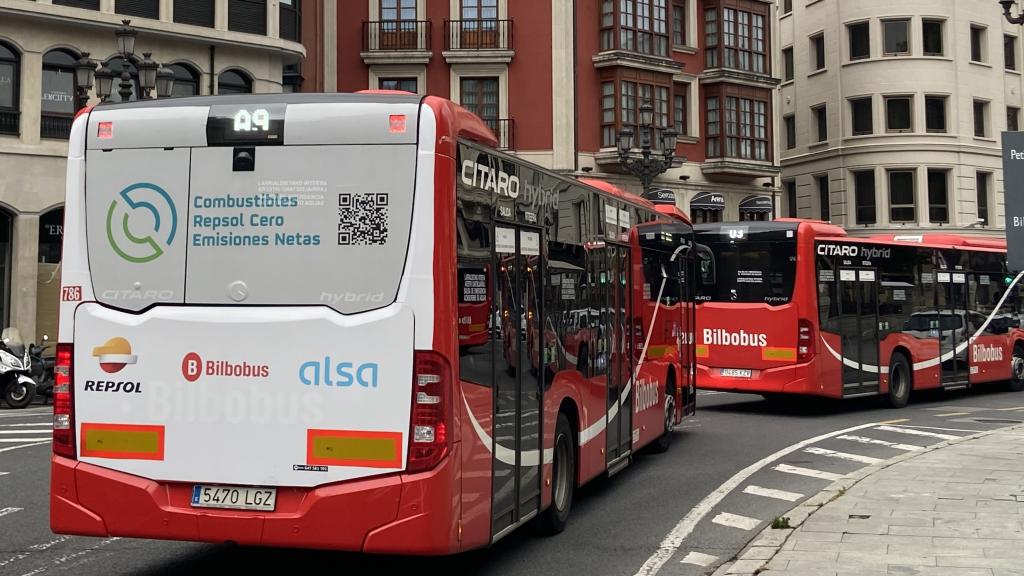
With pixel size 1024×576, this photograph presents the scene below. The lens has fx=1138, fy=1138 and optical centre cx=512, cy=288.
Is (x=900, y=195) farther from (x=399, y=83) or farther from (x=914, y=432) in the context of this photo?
(x=914, y=432)

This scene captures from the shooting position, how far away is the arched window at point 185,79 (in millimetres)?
30625

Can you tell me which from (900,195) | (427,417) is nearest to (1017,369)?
(427,417)

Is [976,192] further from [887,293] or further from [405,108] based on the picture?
[405,108]

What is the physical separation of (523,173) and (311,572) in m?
3.04

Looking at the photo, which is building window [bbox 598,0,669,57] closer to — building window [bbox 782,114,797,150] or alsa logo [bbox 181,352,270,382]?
building window [bbox 782,114,797,150]

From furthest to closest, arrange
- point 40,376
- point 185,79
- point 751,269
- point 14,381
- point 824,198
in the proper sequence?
point 824,198, point 185,79, point 40,376, point 14,381, point 751,269

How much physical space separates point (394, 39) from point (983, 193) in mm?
26585

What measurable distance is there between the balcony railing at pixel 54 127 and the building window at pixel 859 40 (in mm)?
32525

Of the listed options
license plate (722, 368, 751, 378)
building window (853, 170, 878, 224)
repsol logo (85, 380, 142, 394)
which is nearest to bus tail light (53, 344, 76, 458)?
repsol logo (85, 380, 142, 394)

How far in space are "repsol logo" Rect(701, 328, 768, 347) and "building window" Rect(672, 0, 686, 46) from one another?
Answer: 974 inches

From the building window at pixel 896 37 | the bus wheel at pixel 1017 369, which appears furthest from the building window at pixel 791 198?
the bus wheel at pixel 1017 369

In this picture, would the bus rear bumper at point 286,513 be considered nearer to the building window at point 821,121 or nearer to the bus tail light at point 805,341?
the bus tail light at point 805,341

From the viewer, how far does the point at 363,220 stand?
249 inches

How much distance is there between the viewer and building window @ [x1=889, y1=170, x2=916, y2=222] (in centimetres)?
4688
